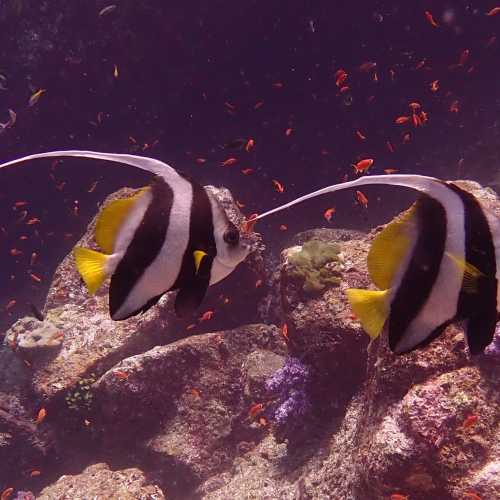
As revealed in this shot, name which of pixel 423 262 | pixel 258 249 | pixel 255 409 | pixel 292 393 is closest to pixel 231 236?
pixel 423 262

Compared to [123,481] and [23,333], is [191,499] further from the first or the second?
[23,333]

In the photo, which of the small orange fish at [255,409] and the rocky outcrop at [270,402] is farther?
the small orange fish at [255,409]

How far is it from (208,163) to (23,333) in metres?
7.90

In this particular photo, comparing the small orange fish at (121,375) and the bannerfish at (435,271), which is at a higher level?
the bannerfish at (435,271)

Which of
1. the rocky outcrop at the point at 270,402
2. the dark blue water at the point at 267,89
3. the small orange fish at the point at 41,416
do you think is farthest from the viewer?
the dark blue water at the point at 267,89

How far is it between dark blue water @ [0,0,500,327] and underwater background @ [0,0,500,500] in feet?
0.21

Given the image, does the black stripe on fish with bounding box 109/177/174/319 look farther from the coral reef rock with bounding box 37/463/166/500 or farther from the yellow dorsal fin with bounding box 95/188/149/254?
the coral reef rock with bounding box 37/463/166/500

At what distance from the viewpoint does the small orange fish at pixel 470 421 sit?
311 centimetres

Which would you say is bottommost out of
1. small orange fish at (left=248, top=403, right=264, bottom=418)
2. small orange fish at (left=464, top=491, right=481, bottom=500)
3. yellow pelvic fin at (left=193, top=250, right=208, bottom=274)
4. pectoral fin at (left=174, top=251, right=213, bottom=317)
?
small orange fish at (left=248, top=403, right=264, bottom=418)

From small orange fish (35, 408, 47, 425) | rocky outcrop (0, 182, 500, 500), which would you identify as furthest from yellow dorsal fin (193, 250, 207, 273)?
small orange fish (35, 408, 47, 425)

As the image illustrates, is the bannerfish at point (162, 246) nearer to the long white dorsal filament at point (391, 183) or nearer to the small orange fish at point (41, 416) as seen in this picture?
the long white dorsal filament at point (391, 183)

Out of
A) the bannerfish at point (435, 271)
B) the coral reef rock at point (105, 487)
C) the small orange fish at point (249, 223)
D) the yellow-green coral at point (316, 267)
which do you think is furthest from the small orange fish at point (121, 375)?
the bannerfish at point (435, 271)

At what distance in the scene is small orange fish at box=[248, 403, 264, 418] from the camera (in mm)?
6352

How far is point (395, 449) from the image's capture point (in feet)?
10.7
